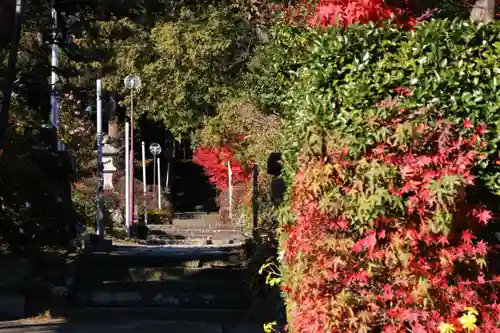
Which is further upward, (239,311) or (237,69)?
(237,69)

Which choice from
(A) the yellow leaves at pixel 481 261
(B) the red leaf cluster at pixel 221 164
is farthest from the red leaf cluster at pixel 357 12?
(B) the red leaf cluster at pixel 221 164

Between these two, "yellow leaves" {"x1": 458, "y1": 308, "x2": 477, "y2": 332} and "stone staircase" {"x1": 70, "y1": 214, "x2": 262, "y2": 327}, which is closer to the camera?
"yellow leaves" {"x1": 458, "y1": 308, "x2": 477, "y2": 332}

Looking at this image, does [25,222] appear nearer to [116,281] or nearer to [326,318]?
[116,281]

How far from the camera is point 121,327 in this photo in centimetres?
881

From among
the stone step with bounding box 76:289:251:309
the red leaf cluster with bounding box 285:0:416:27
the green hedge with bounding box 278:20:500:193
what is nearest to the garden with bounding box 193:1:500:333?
the green hedge with bounding box 278:20:500:193

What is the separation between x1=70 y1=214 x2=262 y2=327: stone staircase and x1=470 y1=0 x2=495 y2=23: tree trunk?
4.75m

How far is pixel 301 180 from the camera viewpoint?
16.0 feet

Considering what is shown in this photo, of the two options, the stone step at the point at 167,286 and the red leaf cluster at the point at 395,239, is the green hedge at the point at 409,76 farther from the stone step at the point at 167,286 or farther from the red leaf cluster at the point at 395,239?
the stone step at the point at 167,286

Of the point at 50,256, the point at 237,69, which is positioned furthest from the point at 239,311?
the point at 237,69

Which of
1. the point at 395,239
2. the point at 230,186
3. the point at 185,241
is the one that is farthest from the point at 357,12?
the point at 230,186

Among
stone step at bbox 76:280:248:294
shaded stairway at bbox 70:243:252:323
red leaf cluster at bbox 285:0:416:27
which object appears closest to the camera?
red leaf cluster at bbox 285:0:416:27

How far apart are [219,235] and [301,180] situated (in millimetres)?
23893

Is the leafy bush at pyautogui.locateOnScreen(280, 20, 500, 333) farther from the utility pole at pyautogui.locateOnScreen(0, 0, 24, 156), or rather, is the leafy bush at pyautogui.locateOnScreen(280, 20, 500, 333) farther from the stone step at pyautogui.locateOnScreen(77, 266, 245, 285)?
the stone step at pyautogui.locateOnScreen(77, 266, 245, 285)

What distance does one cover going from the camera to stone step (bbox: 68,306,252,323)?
933 cm
